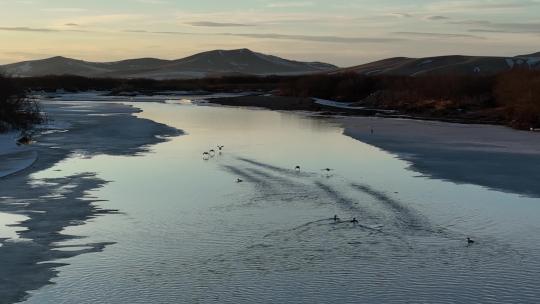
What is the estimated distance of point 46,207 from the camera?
442 inches

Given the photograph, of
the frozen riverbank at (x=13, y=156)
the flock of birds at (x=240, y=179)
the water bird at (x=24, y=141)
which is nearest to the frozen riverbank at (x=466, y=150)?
the flock of birds at (x=240, y=179)

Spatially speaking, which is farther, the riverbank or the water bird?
the water bird

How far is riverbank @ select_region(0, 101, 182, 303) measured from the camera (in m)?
7.60

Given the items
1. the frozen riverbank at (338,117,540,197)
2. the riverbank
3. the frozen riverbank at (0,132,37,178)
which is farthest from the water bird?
the frozen riverbank at (338,117,540,197)

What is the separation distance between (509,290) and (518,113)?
1058 inches

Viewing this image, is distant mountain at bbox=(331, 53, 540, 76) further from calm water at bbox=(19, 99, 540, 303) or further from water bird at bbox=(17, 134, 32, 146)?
calm water at bbox=(19, 99, 540, 303)

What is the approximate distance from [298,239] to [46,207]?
4.45 m

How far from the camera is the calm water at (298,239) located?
7.05 meters

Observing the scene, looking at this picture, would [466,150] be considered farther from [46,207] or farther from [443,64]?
[443,64]

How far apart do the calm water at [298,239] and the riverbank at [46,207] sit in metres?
0.28

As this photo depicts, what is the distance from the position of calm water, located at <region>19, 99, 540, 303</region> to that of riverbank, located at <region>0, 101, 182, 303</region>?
0.91ft

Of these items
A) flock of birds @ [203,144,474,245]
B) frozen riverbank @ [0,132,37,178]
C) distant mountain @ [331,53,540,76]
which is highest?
distant mountain @ [331,53,540,76]

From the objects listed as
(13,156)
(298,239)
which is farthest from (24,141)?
(298,239)

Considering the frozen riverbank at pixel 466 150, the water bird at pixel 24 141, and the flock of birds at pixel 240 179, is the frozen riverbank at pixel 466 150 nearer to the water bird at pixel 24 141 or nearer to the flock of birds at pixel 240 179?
the flock of birds at pixel 240 179
